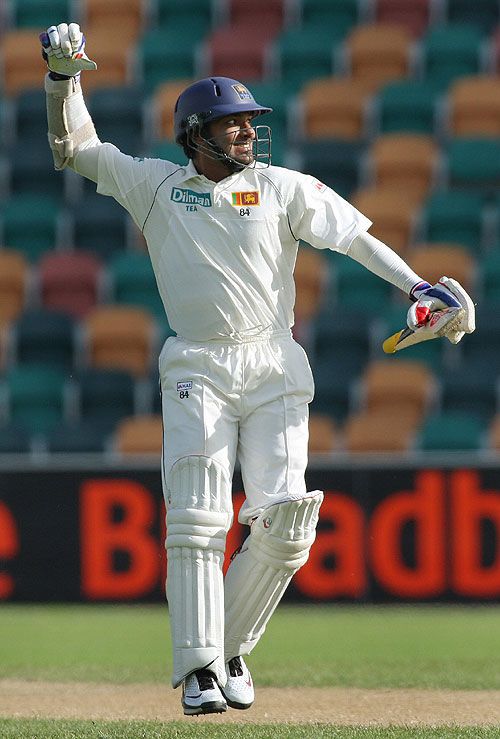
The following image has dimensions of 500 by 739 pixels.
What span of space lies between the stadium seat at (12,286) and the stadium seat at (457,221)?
3313 mm

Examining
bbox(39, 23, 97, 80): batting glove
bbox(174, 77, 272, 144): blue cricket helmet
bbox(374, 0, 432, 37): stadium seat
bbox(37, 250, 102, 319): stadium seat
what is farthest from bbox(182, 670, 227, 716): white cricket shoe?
bbox(374, 0, 432, 37): stadium seat

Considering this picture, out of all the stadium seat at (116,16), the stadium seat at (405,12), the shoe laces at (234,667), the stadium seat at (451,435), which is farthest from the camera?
the stadium seat at (116,16)

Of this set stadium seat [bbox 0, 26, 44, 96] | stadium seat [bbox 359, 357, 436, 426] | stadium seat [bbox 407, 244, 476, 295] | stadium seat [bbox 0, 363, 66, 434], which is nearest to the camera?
stadium seat [bbox 359, 357, 436, 426]

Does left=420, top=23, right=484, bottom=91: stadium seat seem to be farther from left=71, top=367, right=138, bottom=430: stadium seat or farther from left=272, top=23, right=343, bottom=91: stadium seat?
left=71, top=367, right=138, bottom=430: stadium seat

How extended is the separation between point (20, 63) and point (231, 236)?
31.6 ft

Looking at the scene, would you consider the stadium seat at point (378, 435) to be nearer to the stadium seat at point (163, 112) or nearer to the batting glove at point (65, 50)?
the stadium seat at point (163, 112)

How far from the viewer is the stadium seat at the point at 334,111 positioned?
43.2 feet

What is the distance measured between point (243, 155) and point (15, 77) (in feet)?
31.4

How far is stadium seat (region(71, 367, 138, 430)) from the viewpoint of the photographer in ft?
38.0

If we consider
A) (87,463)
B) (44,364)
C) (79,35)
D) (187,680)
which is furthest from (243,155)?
(44,364)

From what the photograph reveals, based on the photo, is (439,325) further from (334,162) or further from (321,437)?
(334,162)

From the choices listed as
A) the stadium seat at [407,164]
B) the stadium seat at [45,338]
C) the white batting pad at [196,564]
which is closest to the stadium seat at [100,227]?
the stadium seat at [45,338]

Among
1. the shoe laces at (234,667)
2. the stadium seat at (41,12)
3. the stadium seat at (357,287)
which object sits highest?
the stadium seat at (41,12)

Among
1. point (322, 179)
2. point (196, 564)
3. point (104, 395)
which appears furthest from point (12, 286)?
point (196, 564)
